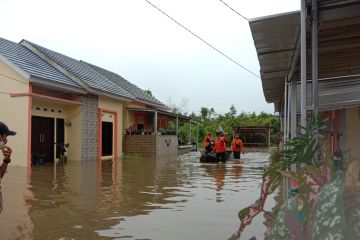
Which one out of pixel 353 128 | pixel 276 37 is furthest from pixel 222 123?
pixel 276 37

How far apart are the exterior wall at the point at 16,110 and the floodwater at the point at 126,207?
3.77 m

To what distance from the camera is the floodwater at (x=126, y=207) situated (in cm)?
636

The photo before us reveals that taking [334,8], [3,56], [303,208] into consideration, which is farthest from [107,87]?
[303,208]

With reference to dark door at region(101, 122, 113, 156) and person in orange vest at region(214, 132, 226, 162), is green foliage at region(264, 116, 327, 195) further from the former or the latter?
dark door at region(101, 122, 113, 156)

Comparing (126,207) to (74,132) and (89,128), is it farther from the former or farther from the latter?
(89,128)

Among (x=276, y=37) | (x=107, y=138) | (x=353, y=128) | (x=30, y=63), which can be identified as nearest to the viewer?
(x=276, y=37)

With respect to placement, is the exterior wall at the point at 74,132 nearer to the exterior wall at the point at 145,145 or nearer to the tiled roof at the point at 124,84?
the exterior wall at the point at 145,145

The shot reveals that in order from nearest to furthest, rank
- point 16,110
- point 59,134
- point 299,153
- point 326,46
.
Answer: point 299,153
point 326,46
point 16,110
point 59,134

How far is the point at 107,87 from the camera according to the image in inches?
941

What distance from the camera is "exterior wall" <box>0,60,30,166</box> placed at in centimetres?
1752

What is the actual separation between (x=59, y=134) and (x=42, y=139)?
1282 millimetres

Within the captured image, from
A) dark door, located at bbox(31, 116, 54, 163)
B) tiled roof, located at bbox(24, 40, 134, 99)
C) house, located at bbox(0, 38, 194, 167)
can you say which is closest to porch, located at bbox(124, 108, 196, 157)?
house, located at bbox(0, 38, 194, 167)

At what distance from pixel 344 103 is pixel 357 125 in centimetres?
245

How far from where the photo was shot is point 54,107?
806 inches
